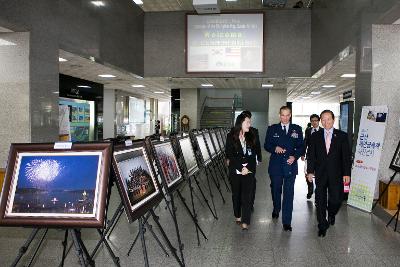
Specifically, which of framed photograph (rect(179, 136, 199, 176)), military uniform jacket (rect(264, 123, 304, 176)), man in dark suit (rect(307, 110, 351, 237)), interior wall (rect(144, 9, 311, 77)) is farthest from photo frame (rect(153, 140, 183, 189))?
interior wall (rect(144, 9, 311, 77))

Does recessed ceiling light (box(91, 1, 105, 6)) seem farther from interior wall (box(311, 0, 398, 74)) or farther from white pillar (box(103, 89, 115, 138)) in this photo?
white pillar (box(103, 89, 115, 138))

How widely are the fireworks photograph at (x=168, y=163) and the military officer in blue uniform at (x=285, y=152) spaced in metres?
1.63

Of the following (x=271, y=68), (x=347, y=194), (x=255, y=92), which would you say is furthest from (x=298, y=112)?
(x=347, y=194)

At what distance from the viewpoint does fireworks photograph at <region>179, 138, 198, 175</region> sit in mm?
5030

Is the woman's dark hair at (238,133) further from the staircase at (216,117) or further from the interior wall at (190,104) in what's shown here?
the staircase at (216,117)

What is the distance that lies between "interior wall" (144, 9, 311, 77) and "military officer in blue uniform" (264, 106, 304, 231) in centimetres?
638

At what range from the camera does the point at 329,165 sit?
4.90 metres

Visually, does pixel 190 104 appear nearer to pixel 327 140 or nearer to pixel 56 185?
pixel 327 140

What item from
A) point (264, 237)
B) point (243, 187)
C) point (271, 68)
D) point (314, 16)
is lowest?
point (264, 237)

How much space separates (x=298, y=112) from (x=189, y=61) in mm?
28918

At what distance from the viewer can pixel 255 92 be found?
24.5 meters

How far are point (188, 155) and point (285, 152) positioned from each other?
49.4 inches

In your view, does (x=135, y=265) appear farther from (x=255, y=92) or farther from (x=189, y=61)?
(x=255, y=92)

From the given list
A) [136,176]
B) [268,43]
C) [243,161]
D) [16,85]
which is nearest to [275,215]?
[243,161]
